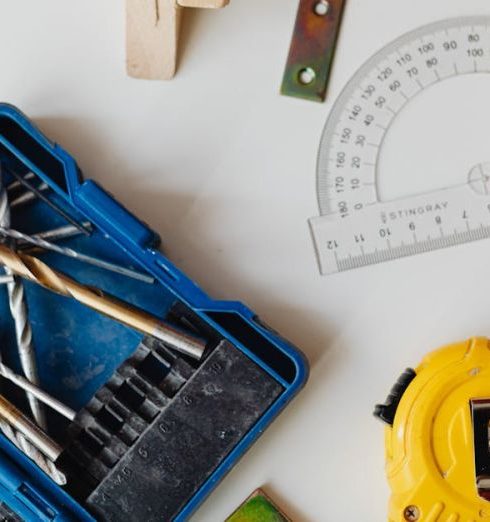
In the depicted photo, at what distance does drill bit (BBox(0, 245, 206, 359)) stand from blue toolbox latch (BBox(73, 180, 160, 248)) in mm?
71

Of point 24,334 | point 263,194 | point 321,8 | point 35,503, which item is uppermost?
point 321,8

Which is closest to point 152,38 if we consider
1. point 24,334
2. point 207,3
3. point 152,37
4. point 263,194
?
point 152,37

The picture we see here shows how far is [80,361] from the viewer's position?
3.80 feet

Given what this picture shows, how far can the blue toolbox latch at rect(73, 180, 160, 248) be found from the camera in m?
1.09

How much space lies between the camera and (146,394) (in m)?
1.12

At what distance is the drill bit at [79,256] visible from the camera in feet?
3.67

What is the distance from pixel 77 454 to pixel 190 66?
0.46m

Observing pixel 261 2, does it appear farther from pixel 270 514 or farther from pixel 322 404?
pixel 270 514

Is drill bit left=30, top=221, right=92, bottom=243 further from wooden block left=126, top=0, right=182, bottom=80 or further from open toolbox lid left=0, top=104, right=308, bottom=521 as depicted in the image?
wooden block left=126, top=0, right=182, bottom=80

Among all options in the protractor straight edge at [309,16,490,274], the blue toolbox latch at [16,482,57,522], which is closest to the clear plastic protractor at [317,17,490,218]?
the protractor straight edge at [309,16,490,274]

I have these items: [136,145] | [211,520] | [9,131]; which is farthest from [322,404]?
[9,131]

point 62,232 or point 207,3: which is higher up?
point 207,3

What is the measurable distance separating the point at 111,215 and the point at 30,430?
25cm

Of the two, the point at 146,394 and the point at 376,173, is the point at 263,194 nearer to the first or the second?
the point at 376,173
